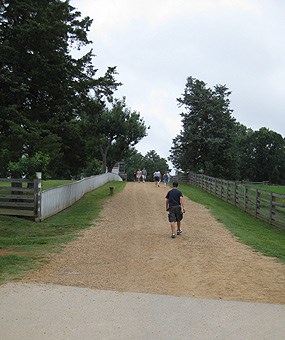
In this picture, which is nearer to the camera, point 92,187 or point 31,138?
point 31,138

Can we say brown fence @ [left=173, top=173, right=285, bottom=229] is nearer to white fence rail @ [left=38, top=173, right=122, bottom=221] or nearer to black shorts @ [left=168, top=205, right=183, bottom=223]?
black shorts @ [left=168, top=205, right=183, bottom=223]

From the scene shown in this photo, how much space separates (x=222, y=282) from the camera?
7250 millimetres

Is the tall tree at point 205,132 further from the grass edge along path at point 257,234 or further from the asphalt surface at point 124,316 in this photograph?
the asphalt surface at point 124,316

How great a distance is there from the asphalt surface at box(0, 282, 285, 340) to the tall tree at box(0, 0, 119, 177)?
A: 11135mm

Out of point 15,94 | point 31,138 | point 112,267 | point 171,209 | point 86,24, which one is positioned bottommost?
point 112,267

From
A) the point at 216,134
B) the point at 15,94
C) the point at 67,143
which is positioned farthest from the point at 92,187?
the point at 216,134

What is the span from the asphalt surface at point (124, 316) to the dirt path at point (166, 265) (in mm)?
475

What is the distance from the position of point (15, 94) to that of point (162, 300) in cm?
1626

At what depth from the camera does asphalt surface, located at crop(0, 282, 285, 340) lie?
4.81m

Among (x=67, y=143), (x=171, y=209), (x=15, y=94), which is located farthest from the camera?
(x=67, y=143)

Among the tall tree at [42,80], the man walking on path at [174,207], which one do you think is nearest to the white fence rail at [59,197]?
the tall tree at [42,80]

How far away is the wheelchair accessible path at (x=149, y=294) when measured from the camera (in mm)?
4961

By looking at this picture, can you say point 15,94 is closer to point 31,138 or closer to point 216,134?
point 31,138

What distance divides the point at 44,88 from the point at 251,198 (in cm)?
1190
